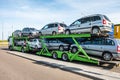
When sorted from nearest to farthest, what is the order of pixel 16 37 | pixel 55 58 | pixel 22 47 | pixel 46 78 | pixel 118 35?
pixel 46 78
pixel 118 35
pixel 55 58
pixel 22 47
pixel 16 37

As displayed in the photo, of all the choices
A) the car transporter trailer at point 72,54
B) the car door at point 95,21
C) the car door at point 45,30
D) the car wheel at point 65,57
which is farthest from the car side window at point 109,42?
the car door at point 45,30

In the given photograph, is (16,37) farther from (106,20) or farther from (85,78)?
(85,78)

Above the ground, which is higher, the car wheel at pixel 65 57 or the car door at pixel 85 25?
the car door at pixel 85 25

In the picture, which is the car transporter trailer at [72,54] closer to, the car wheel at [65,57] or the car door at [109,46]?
the car wheel at [65,57]

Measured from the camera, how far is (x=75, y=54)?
58.0ft

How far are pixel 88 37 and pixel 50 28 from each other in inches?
261

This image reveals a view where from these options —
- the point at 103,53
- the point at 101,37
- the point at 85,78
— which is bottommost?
the point at 85,78

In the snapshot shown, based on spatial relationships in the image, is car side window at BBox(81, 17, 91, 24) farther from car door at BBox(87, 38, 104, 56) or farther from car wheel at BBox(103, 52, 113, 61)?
car wheel at BBox(103, 52, 113, 61)

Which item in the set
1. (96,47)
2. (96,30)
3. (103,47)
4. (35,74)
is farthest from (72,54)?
(35,74)

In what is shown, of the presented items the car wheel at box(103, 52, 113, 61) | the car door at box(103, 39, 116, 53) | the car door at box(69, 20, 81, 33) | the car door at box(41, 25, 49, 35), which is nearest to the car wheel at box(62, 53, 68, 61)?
the car door at box(69, 20, 81, 33)

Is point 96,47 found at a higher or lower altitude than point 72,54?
higher

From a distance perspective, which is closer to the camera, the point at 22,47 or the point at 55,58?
the point at 55,58

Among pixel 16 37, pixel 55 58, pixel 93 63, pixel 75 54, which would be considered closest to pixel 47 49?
→ pixel 55 58

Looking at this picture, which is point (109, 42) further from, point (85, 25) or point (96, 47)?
point (85, 25)
